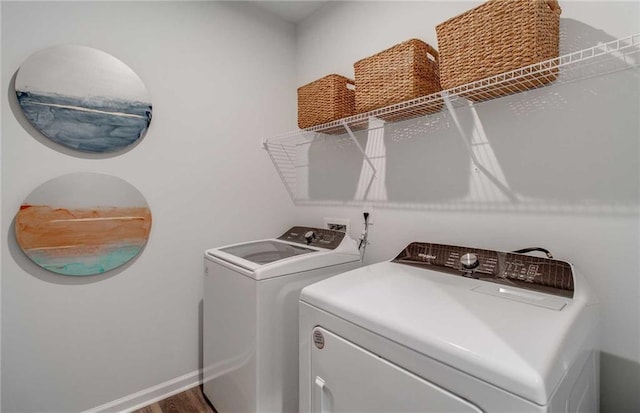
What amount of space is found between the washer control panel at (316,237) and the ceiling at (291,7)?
1.69 m

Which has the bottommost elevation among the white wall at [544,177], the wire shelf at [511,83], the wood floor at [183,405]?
the wood floor at [183,405]

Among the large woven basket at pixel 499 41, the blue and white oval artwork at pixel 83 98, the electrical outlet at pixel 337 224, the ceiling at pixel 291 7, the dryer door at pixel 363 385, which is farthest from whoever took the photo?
the ceiling at pixel 291 7

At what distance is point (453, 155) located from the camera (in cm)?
153

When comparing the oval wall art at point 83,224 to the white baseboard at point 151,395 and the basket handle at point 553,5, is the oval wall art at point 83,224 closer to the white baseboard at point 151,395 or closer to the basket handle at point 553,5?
the white baseboard at point 151,395

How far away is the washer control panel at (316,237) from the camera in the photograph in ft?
5.88

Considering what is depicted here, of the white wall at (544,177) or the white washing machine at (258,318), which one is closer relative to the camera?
the white wall at (544,177)

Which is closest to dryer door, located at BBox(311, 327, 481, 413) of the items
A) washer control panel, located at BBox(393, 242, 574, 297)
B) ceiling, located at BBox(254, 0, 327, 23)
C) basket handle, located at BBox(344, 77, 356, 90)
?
washer control panel, located at BBox(393, 242, 574, 297)

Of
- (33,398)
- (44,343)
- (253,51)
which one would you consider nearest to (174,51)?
(253,51)

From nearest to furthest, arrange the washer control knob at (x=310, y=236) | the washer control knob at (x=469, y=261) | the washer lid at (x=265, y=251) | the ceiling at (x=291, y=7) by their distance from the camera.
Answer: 1. the washer control knob at (x=469, y=261)
2. the washer lid at (x=265, y=251)
3. the washer control knob at (x=310, y=236)
4. the ceiling at (x=291, y=7)

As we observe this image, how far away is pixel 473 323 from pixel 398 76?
110 cm

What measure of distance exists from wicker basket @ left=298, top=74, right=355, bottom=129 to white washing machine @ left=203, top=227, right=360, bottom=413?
76cm

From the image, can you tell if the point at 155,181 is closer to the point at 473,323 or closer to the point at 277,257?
the point at 277,257

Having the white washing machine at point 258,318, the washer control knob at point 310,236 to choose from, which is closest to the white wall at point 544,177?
the washer control knob at point 310,236

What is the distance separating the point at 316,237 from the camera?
1.94 m
